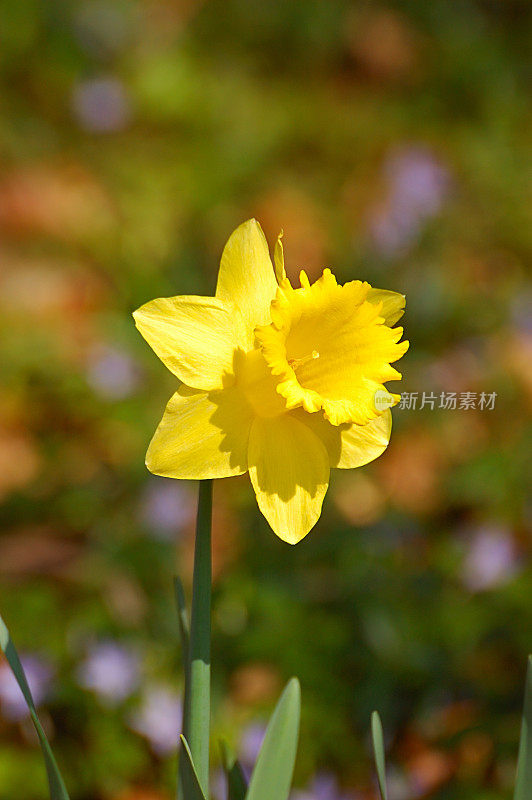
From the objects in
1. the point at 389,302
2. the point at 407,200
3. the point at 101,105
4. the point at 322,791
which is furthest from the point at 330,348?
the point at 101,105

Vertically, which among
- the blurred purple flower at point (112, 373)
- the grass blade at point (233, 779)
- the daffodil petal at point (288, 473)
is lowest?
the grass blade at point (233, 779)

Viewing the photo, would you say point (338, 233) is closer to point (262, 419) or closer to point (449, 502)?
point (449, 502)

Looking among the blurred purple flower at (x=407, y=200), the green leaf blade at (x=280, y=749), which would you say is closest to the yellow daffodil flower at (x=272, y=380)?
the green leaf blade at (x=280, y=749)

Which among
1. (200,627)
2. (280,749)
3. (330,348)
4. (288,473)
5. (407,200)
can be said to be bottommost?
(280,749)

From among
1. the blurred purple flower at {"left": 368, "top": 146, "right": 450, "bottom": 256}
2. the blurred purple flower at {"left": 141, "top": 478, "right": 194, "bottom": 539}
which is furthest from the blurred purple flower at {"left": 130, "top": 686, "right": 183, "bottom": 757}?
the blurred purple flower at {"left": 368, "top": 146, "right": 450, "bottom": 256}

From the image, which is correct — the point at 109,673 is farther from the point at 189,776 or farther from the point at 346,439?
the point at 346,439

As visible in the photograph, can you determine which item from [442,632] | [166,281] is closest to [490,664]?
[442,632]

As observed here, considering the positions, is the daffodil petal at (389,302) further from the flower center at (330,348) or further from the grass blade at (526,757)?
the grass blade at (526,757)
